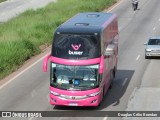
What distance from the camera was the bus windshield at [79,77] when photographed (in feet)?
73.7

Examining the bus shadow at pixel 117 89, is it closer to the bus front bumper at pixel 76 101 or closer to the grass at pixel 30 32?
the bus front bumper at pixel 76 101

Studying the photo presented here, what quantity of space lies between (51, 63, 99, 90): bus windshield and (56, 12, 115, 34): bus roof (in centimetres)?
172

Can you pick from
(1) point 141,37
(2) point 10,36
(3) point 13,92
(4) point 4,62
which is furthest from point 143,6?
(3) point 13,92

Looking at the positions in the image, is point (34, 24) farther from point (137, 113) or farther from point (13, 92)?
point (137, 113)

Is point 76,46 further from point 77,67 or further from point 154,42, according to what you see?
point 154,42

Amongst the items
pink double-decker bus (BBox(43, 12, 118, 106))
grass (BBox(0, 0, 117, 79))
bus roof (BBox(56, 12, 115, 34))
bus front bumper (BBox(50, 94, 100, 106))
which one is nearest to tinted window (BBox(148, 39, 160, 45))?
grass (BBox(0, 0, 117, 79))

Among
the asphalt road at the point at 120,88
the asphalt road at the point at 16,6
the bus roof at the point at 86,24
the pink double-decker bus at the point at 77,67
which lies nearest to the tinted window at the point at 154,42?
the asphalt road at the point at 120,88

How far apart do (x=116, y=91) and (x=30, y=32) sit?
18150mm

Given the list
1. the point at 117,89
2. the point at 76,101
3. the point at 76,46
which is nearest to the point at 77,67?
the point at 76,46

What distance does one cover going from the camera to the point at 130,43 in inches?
1716

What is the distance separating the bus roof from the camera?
23069 mm

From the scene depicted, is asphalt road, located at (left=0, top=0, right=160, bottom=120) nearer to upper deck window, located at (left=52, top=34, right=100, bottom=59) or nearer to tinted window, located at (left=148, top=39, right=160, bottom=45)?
tinted window, located at (left=148, top=39, right=160, bottom=45)

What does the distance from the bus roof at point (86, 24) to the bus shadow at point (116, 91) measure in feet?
12.0

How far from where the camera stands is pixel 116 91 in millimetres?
27062
